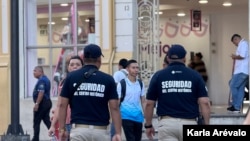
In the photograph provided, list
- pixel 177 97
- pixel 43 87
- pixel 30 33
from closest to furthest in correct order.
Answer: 1. pixel 177 97
2. pixel 43 87
3. pixel 30 33

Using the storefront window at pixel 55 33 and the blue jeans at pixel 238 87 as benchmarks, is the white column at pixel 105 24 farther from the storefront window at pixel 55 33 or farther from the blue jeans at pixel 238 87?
the blue jeans at pixel 238 87

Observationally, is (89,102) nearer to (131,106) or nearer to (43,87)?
(131,106)

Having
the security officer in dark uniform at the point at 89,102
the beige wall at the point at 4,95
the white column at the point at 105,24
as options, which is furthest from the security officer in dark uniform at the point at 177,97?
the beige wall at the point at 4,95

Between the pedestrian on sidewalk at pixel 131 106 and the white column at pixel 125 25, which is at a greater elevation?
the white column at pixel 125 25

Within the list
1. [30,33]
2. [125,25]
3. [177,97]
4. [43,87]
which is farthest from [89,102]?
[30,33]

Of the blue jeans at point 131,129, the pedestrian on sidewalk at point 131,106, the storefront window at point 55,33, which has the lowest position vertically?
the blue jeans at point 131,129

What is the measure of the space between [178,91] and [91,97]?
48.9 inches

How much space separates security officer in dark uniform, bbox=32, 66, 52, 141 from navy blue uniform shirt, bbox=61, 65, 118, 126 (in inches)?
300

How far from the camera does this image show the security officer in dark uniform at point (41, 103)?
15719mm

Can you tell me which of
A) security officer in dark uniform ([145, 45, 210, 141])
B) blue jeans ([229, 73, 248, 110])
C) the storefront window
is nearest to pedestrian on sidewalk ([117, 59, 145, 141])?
security officer in dark uniform ([145, 45, 210, 141])

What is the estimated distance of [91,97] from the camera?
26.3ft

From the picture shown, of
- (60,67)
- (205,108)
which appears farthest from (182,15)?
(205,108)

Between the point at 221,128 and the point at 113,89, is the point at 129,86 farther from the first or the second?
the point at 221,128

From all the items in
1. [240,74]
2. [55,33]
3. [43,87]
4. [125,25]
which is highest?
[125,25]
